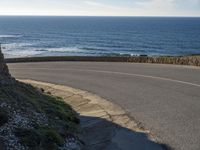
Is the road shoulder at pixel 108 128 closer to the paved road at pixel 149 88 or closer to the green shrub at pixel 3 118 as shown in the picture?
the paved road at pixel 149 88

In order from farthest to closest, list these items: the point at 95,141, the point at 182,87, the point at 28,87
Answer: the point at 182,87 < the point at 28,87 < the point at 95,141

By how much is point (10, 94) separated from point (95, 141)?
266 centimetres

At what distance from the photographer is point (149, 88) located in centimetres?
1744

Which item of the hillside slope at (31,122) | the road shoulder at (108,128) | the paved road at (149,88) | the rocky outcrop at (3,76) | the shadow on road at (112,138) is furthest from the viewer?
the rocky outcrop at (3,76)

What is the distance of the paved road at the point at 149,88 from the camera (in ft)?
36.7

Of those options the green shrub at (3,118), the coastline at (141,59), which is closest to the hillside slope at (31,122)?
the green shrub at (3,118)

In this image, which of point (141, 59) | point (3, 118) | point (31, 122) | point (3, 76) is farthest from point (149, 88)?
point (141, 59)

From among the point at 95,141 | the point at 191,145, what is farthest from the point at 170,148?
the point at 95,141

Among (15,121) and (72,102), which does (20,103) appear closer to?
(15,121)

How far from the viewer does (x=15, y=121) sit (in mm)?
9516

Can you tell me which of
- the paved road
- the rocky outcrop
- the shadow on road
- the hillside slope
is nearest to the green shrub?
the hillside slope

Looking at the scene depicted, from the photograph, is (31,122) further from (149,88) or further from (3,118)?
(149,88)

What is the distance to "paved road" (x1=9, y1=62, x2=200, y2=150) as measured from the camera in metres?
11.2

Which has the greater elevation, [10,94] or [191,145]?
[10,94]
